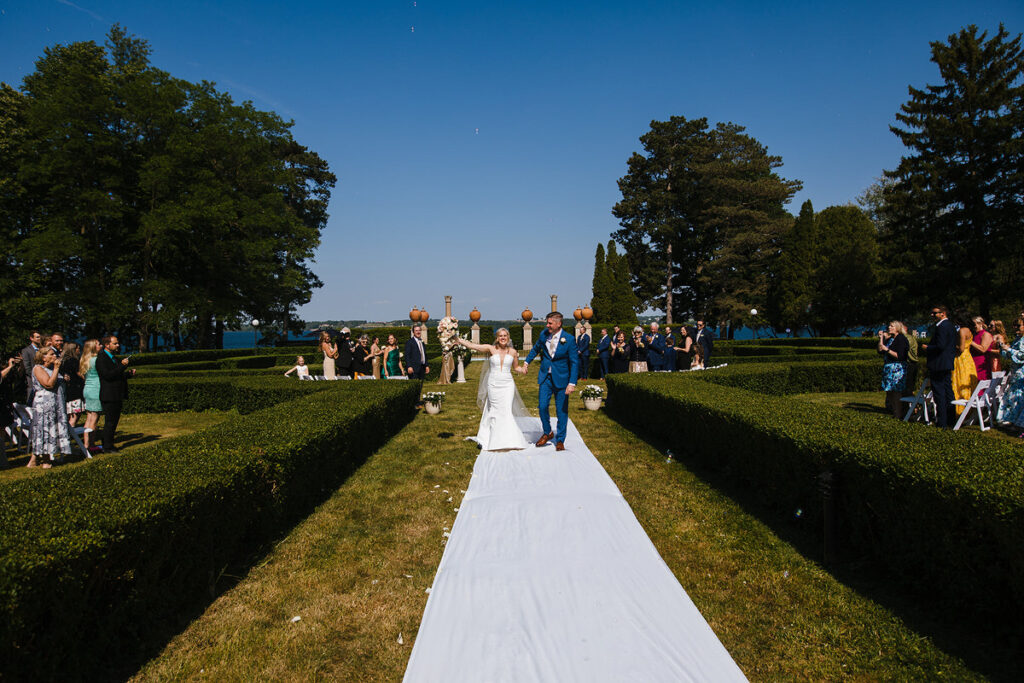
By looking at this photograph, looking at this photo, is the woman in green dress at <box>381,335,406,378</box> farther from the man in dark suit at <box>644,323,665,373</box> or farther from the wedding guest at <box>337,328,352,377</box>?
the man in dark suit at <box>644,323,665,373</box>

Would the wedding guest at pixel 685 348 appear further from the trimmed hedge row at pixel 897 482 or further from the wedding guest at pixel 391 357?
the wedding guest at pixel 391 357

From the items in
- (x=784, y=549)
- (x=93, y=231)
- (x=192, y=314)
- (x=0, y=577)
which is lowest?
(x=784, y=549)

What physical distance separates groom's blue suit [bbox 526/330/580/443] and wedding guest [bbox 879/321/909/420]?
6.46 metres

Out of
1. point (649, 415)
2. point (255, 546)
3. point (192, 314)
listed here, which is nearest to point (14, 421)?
point (255, 546)

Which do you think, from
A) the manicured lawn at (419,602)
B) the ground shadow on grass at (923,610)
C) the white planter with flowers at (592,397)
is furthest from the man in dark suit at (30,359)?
the ground shadow on grass at (923,610)

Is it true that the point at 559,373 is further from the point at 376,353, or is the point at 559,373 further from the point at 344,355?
the point at 376,353

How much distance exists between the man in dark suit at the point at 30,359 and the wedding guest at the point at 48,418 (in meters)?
0.45

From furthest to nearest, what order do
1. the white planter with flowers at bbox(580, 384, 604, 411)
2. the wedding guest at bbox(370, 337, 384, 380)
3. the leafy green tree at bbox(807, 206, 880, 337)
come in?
the leafy green tree at bbox(807, 206, 880, 337) < the wedding guest at bbox(370, 337, 384, 380) < the white planter with flowers at bbox(580, 384, 604, 411)

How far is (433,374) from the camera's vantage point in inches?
784

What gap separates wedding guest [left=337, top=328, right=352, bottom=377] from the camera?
13.2 metres

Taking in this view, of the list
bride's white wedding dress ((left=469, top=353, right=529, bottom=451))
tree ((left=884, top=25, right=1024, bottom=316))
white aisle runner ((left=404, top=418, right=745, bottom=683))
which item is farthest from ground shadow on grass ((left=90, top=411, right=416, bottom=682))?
tree ((left=884, top=25, right=1024, bottom=316))

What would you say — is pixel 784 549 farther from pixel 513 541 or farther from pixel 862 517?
pixel 513 541

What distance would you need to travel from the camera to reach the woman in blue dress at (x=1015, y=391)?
28.5 ft

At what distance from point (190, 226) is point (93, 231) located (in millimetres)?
4644
